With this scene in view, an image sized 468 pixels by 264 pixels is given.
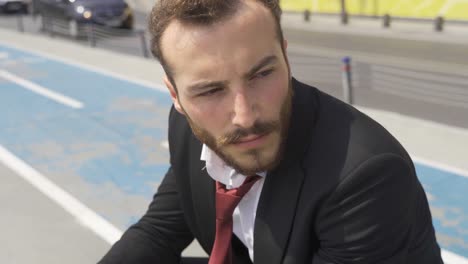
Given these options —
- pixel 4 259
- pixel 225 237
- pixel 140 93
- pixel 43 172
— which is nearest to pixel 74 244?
pixel 4 259

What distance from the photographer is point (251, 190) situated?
1.91 meters

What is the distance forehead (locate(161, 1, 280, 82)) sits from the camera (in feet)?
5.03

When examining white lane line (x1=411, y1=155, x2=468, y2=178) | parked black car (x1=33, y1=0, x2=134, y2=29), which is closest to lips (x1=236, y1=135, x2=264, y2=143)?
white lane line (x1=411, y1=155, x2=468, y2=178)

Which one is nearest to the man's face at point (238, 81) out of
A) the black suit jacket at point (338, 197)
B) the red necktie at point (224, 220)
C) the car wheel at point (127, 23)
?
the black suit jacket at point (338, 197)

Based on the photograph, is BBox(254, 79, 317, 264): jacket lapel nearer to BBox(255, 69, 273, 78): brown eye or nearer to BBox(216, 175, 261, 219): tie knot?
BBox(216, 175, 261, 219): tie knot

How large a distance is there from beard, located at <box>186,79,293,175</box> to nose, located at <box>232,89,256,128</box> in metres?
0.02

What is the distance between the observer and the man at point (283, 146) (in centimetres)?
155

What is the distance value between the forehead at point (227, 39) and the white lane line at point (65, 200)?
3150 millimetres

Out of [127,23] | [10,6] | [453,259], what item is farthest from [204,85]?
[10,6]

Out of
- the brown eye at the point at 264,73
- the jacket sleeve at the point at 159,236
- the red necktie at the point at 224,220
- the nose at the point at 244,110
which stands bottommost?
the jacket sleeve at the point at 159,236

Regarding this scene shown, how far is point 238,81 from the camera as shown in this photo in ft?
5.19

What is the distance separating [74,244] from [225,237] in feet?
8.93

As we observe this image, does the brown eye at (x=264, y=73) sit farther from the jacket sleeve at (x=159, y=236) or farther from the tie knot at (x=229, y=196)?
the jacket sleeve at (x=159, y=236)

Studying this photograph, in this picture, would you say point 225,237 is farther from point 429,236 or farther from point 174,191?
point 429,236
